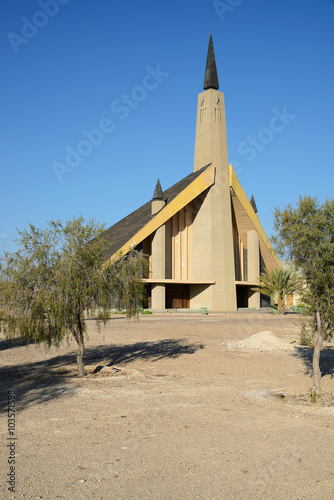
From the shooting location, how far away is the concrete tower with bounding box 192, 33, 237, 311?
41344mm

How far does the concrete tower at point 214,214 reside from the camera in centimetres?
4134

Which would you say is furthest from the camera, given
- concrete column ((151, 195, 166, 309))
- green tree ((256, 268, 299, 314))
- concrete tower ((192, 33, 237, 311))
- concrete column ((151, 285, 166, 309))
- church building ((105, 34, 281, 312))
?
concrete tower ((192, 33, 237, 311))

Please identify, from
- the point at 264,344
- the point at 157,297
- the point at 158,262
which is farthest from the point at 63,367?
the point at 157,297

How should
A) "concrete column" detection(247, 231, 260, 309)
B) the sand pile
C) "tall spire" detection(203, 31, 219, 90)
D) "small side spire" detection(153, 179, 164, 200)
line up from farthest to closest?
1. "concrete column" detection(247, 231, 260, 309)
2. "tall spire" detection(203, 31, 219, 90)
3. "small side spire" detection(153, 179, 164, 200)
4. the sand pile

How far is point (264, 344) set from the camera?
17047 millimetres

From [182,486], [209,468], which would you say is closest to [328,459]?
[209,468]

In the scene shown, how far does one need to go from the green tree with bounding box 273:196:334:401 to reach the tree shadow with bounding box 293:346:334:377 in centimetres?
349

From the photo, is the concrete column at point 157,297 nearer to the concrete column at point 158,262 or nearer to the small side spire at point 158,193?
the concrete column at point 158,262

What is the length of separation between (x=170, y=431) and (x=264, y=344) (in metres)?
10.8

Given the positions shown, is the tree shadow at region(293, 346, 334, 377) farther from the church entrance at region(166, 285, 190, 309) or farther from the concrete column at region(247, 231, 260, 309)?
the concrete column at region(247, 231, 260, 309)

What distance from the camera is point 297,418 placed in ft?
25.6

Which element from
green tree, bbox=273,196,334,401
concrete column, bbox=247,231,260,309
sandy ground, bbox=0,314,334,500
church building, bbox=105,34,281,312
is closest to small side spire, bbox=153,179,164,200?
church building, bbox=105,34,281,312

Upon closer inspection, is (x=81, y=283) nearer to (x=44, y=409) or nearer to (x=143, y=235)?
(x=44, y=409)

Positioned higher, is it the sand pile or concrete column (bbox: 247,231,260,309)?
concrete column (bbox: 247,231,260,309)
